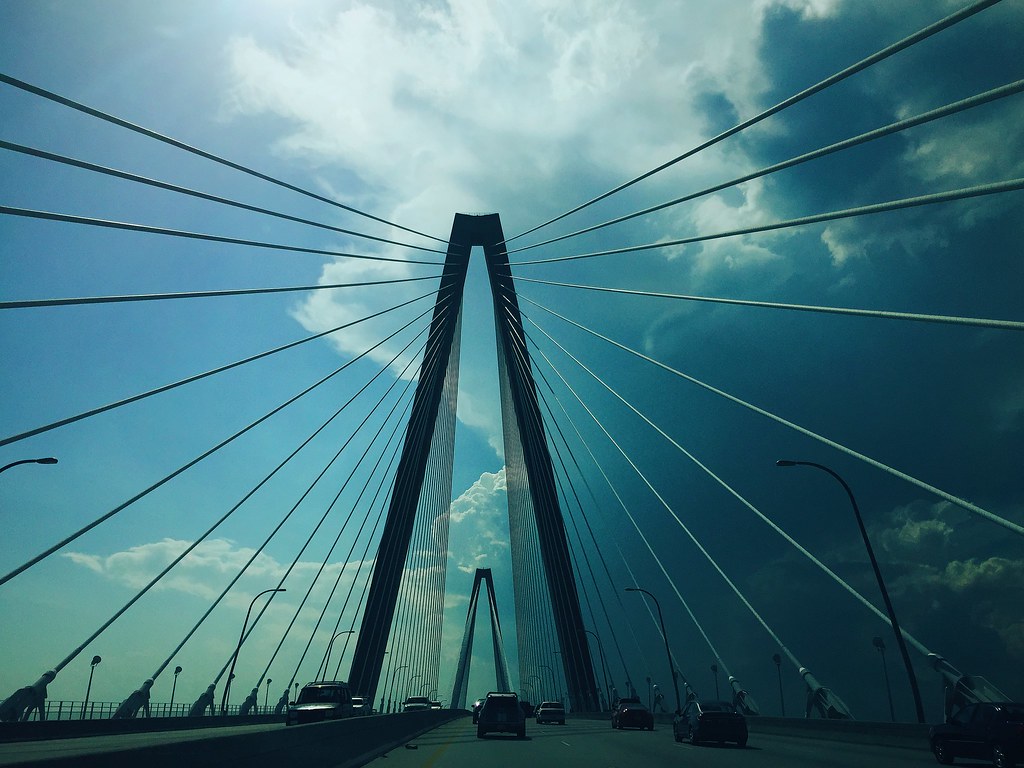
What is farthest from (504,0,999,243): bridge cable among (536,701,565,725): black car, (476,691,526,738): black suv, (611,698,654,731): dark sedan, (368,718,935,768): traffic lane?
(536,701,565,725): black car

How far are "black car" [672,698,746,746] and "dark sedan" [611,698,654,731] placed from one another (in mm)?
→ 13151

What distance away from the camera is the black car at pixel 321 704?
29375 mm

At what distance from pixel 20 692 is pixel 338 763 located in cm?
1329

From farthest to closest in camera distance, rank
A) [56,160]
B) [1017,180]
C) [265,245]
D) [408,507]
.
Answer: [408,507] < [265,245] < [56,160] < [1017,180]

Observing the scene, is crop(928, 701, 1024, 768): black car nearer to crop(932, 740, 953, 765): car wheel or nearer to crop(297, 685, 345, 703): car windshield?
crop(932, 740, 953, 765): car wheel

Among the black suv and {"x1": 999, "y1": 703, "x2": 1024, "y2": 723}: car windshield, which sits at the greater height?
the black suv

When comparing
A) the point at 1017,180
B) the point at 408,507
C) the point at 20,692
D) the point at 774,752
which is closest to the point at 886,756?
the point at 774,752

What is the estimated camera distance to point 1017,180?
10031mm

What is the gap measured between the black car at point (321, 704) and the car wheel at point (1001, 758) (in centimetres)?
2113

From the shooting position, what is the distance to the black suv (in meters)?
28.3

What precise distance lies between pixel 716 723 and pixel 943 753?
6831 millimetres

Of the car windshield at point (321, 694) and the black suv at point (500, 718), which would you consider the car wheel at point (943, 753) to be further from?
the car windshield at point (321, 694)

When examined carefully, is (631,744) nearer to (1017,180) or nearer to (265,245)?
(265,245)

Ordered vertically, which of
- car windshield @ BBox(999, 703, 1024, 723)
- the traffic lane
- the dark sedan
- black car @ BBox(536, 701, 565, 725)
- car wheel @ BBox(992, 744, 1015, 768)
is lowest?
car wheel @ BBox(992, 744, 1015, 768)
